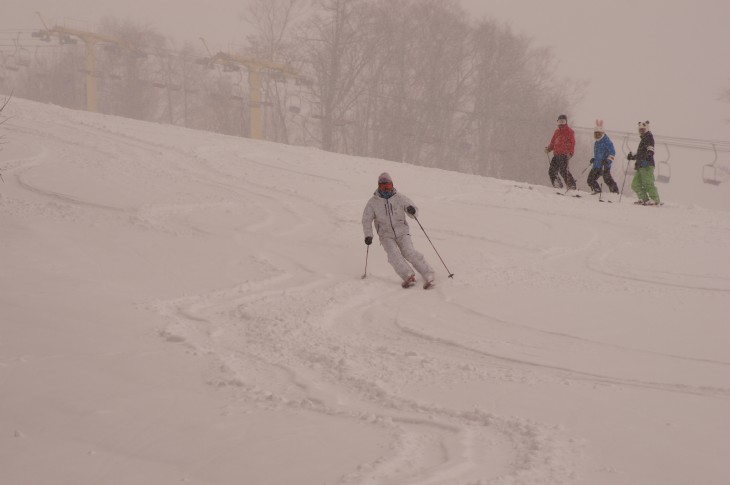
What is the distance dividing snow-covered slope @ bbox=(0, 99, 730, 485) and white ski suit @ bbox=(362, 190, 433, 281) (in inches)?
13.2

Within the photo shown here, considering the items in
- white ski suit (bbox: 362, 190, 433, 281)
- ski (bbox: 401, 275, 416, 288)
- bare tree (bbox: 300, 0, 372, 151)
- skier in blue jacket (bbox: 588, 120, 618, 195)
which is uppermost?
bare tree (bbox: 300, 0, 372, 151)

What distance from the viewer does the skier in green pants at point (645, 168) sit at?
1466cm

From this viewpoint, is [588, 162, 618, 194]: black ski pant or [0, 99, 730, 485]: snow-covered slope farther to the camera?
[588, 162, 618, 194]: black ski pant

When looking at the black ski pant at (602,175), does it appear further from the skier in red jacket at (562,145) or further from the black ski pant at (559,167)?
the skier in red jacket at (562,145)

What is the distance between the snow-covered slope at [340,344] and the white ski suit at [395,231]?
1.10 feet

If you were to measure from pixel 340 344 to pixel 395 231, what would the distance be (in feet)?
8.58

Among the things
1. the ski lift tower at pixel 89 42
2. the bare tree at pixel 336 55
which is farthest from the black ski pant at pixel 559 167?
the ski lift tower at pixel 89 42

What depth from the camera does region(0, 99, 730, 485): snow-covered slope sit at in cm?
447

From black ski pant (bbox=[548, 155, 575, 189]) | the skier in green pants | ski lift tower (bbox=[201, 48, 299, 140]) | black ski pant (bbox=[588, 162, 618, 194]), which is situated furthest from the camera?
ski lift tower (bbox=[201, 48, 299, 140])

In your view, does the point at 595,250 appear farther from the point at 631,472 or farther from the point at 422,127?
the point at 422,127

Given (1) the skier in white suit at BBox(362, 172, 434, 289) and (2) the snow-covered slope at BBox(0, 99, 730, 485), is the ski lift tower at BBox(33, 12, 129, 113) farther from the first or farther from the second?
(1) the skier in white suit at BBox(362, 172, 434, 289)

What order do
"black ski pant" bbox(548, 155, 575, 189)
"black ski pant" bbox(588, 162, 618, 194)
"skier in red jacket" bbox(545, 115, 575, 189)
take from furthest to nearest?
"black ski pant" bbox(548, 155, 575, 189)
"black ski pant" bbox(588, 162, 618, 194)
"skier in red jacket" bbox(545, 115, 575, 189)

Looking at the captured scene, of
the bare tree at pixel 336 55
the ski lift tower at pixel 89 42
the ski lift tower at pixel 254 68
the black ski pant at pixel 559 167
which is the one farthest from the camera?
the ski lift tower at pixel 89 42

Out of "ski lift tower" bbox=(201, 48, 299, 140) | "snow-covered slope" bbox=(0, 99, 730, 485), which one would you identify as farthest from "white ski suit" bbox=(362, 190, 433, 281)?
"ski lift tower" bbox=(201, 48, 299, 140)
